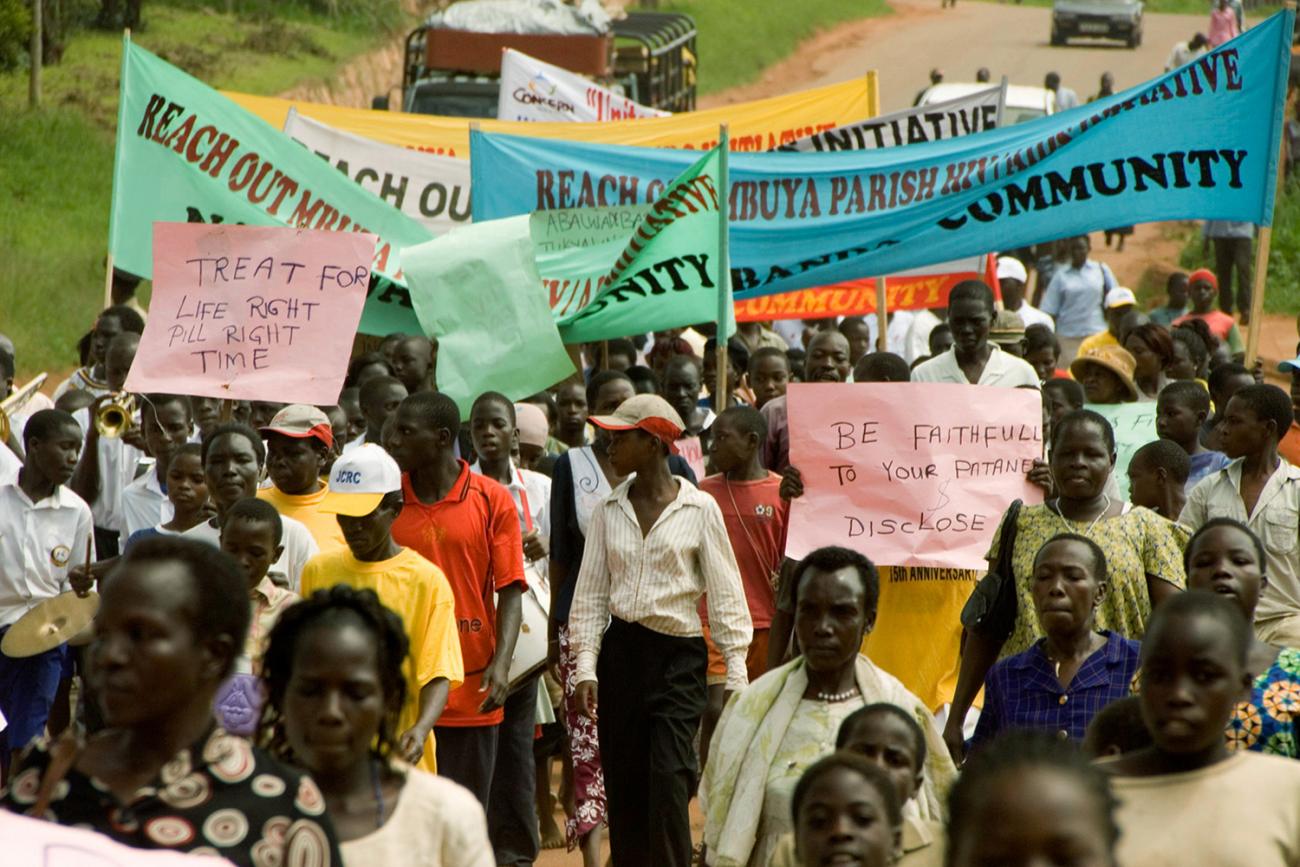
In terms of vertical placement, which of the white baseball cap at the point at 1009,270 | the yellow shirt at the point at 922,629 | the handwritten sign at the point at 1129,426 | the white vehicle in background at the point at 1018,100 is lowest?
the yellow shirt at the point at 922,629

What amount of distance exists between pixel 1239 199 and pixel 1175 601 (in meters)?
6.23

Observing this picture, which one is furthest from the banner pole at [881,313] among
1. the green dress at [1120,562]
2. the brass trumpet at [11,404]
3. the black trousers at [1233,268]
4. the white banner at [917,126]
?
the black trousers at [1233,268]

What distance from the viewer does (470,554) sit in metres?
6.97

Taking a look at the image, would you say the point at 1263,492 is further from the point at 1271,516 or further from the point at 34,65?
the point at 34,65

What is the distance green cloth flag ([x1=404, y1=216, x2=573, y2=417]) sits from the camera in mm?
9195

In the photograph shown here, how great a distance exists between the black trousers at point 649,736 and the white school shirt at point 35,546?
241 cm

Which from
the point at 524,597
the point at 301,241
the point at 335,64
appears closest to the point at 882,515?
the point at 524,597

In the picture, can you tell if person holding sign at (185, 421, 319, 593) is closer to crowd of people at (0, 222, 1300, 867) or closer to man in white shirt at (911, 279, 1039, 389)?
crowd of people at (0, 222, 1300, 867)

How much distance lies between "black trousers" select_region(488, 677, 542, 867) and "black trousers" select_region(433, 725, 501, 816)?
1.84 feet

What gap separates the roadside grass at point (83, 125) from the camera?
21516 millimetres

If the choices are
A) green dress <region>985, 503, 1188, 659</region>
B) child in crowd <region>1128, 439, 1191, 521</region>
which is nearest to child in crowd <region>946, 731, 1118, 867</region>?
green dress <region>985, 503, 1188, 659</region>

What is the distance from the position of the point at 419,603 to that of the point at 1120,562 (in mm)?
2058

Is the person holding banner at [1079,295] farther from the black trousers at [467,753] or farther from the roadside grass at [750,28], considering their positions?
the roadside grass at [750,28]

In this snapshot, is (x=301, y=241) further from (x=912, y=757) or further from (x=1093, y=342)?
(x=1093, y=342)
